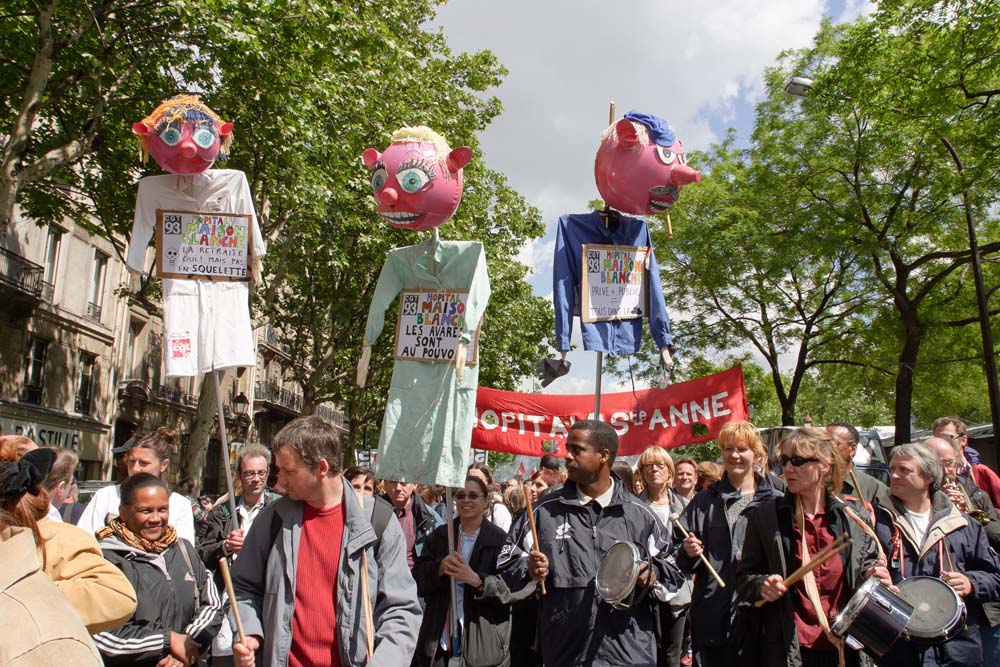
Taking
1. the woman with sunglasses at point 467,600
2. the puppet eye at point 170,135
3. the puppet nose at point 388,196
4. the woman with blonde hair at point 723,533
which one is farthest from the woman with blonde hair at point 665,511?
the puppet eye at point 170,135

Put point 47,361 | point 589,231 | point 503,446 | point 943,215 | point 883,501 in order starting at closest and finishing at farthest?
point 883,501 → point 589,231 → point 503,446 → point 943,215 → point 47,361

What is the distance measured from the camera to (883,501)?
17.0 ft

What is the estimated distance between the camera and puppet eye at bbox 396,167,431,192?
5.77 meters

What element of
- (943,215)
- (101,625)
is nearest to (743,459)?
(101,625)

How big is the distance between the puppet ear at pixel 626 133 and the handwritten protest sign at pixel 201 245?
9.43 feet

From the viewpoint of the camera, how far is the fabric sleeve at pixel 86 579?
244cm

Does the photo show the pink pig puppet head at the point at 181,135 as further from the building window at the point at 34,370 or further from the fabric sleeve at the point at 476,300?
the building window at the point at 34,370

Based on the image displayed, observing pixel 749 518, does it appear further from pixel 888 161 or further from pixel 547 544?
pixel 888 161

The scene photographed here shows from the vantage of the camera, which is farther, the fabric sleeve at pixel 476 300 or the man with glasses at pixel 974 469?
the man with glasses at pixel 974 469

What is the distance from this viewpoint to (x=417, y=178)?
5789 millimetres

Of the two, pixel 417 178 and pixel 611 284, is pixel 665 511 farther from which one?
pixel 417 178

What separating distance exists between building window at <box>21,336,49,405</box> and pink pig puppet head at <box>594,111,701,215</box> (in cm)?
2047

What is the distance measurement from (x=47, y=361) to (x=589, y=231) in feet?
69.2

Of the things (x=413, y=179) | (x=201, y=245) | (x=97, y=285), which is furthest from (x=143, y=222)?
(x=97, y=285)
